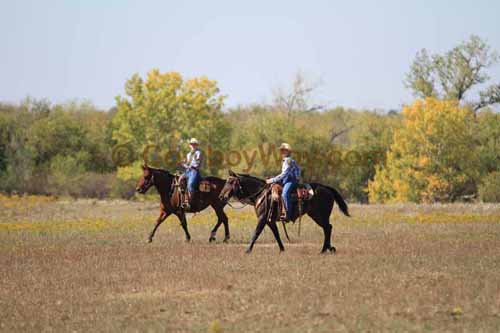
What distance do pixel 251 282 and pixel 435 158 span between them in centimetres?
4892

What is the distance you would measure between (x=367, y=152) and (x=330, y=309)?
196 feet

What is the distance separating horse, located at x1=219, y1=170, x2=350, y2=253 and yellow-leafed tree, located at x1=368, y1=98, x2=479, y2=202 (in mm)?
42764

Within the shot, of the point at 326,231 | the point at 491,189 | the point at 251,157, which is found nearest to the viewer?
the point at 326,231

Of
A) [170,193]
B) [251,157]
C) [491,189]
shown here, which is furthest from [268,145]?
[170,193]

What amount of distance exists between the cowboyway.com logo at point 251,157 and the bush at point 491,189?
36.7 feet

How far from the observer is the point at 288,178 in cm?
1936

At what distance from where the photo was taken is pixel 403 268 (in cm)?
1678

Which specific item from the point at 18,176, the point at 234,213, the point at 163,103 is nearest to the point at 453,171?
the point at 163,103

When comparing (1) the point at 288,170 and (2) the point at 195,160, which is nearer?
(1) the point at 288,170

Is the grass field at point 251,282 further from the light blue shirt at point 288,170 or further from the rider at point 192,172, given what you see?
the light blue shirt at point 288,170

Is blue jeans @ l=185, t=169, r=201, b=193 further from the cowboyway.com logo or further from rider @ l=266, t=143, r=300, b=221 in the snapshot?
the cowboyway.com logo

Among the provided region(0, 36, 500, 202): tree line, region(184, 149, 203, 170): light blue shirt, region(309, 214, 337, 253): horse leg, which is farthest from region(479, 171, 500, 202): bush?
region(309, 214, 337, 253): horse leg

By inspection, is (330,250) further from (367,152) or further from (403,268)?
(367,152)

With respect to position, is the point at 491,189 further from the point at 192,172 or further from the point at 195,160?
the point at 195,160
